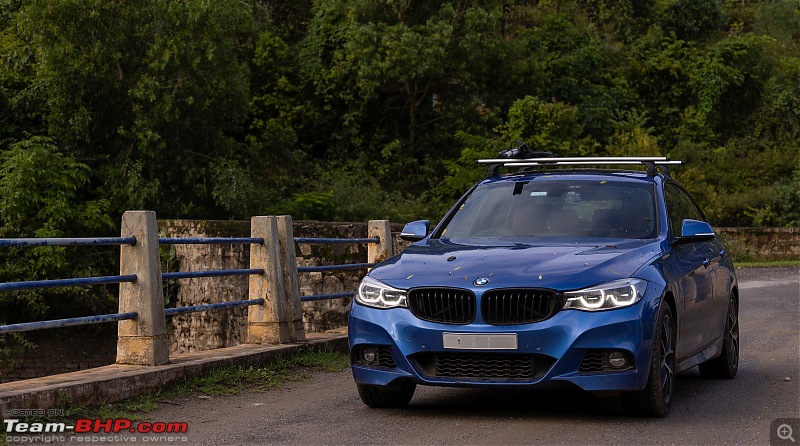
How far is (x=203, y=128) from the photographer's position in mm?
30391

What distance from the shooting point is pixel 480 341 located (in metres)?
7.82

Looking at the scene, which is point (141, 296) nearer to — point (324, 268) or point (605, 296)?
point (324, 268)

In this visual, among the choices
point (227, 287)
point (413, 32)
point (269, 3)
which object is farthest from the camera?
point (269, 3)

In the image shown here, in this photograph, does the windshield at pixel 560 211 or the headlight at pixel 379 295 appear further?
the windshield at pixel 560 211

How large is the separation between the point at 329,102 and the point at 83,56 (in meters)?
11.5

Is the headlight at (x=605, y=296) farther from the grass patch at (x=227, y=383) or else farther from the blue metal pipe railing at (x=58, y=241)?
the blue metal pipe railing at (x=58, y=241)

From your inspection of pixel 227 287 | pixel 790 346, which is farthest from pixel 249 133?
pixel 790 346

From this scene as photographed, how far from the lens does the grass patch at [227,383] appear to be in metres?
8.27

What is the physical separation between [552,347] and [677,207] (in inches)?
109

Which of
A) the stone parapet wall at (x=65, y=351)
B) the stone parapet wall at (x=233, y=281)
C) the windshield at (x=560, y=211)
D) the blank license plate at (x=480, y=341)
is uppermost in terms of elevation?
the windshield at (x=560, y=211)

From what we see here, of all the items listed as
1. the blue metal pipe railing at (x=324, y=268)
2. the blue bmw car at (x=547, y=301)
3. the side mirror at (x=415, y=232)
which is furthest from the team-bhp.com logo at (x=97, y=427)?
the blue metal pipe railing at (x=324, y=268)

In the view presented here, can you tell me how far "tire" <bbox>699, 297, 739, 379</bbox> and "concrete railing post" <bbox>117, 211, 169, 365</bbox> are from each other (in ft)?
14.7

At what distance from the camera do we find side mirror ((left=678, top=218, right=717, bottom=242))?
9.08 meters

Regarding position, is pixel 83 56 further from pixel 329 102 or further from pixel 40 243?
pixel 40 243
